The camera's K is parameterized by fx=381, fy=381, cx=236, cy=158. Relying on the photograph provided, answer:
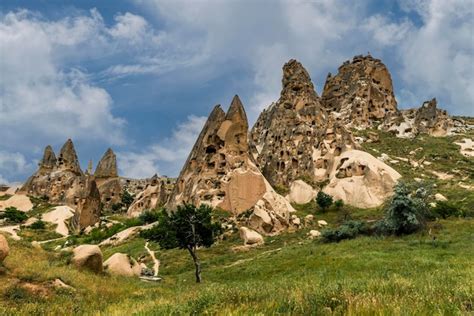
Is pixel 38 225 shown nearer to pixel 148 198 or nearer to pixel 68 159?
pixel 148 198

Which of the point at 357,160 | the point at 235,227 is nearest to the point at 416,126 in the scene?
the point at 357,160

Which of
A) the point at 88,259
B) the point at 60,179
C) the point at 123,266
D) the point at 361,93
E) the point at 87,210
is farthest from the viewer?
the point at 361,93

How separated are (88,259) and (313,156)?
6152 centimetres

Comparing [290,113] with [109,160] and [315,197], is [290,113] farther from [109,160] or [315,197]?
[109,160]

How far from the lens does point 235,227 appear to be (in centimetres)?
5019

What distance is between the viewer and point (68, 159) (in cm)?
11956

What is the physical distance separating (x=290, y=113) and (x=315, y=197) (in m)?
26.2

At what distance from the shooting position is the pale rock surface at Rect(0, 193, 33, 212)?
9944 cm

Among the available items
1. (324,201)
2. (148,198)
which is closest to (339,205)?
(324,201)

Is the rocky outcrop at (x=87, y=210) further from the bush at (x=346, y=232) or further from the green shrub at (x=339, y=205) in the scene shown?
the bush at (x=346, y=232)

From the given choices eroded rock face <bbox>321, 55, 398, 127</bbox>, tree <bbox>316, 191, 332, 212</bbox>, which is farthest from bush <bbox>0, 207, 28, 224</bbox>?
eroded rock face <bbox>321, 55, 398, 127</bbox>

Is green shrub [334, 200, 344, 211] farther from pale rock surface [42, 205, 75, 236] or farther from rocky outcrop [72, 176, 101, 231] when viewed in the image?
pale rock surface [42, 205, 75, 236]

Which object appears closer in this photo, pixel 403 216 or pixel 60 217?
pixel 403 216

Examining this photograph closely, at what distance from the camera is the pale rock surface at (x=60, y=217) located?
269 ft
